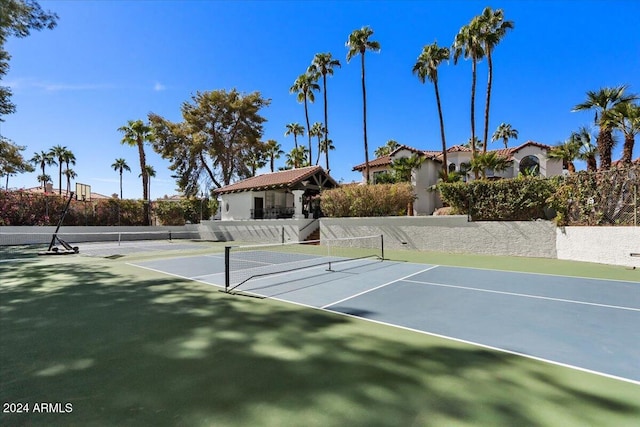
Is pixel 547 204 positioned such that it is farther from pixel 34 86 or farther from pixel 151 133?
pixel 151 133

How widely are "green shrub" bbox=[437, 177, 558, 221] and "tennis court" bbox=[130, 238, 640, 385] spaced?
5.79 m

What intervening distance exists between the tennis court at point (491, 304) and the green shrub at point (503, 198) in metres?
5.79

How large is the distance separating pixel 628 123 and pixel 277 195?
24026 millimetres

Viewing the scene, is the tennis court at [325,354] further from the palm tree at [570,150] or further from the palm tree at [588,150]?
the palm tree at [570,150]

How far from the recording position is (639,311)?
548 centimetres

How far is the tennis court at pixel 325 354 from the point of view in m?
2.68

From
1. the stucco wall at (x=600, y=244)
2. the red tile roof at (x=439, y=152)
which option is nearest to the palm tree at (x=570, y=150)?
the stucco wall at (x=600, y=244)

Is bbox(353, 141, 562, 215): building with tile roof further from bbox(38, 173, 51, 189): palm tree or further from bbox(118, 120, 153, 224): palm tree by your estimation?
bbox(38, 173, 51, 189): palm tree

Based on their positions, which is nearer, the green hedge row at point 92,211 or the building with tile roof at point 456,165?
the green hedge row at point 92,211

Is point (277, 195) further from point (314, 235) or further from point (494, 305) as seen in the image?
point (494, 305)

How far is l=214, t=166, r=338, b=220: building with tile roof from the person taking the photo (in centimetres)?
2561

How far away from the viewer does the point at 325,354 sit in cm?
385

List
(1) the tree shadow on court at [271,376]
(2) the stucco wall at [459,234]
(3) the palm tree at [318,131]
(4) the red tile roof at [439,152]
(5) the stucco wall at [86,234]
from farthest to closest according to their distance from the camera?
(3) the palm tree at [318,131], (4) the red tile roof at [439,152], (5) the stucco wall at [86,234], (2) the stucco wall at [459,234], (1) the tree shadow on court at [271,376]

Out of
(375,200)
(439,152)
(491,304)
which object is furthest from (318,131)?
(491,304)
